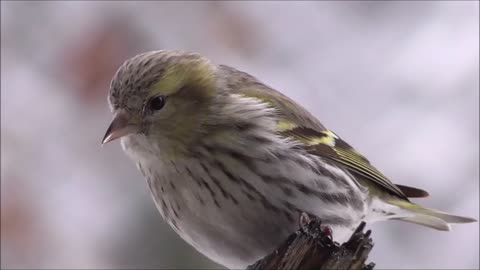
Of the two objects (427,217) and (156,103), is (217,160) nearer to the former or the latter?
(156,103)

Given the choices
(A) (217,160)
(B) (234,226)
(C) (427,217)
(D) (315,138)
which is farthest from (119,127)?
(C) (427,217)

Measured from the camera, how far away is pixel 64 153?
5094mm

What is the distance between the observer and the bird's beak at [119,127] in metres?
2.81

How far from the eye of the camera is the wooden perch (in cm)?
230

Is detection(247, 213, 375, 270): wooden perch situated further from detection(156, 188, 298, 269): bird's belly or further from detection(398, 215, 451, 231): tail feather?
detection(398, 215, 451, 231): tail feather

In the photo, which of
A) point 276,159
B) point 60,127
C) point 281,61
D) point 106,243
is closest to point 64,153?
point 60,127

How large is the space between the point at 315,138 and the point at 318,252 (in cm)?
96

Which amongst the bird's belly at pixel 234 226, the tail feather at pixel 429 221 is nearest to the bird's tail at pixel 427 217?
the tail feather at pixel 429 221

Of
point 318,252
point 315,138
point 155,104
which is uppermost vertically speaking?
point 315,138

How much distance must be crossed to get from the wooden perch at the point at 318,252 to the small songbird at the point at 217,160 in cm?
42

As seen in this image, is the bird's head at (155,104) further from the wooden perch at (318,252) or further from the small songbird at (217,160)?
the wooden perch at (318,252)

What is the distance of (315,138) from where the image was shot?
10.7 feet

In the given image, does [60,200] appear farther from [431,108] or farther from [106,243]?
[431,108]

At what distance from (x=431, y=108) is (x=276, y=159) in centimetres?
309
